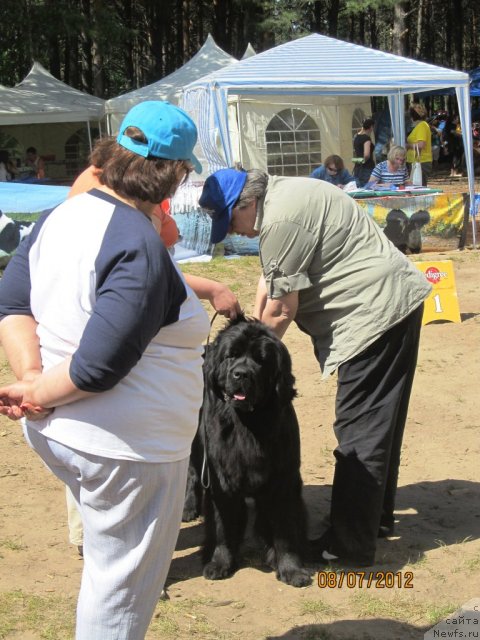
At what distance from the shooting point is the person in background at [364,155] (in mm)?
16672

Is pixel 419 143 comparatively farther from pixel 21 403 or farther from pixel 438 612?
pixel 21 403

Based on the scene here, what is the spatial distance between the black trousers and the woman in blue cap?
1.78m

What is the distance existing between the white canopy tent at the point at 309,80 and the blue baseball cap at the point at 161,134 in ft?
34.4

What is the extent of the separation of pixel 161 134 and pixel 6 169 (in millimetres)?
19113

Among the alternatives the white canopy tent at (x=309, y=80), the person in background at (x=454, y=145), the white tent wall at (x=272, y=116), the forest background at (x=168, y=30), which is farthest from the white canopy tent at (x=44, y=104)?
the person in background at (x=454, y=145)

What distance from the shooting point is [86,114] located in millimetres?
22969

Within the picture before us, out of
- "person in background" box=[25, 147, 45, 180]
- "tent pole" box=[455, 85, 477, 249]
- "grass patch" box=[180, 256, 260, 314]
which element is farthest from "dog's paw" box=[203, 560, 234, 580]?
"person in background" box=[25, 147, 45, 180]

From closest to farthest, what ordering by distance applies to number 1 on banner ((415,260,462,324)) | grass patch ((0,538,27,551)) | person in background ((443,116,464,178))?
grass patch ((0,538,27,551))
number 1 on banner ((415,260,462,324))
person in background ((443,116,464,178))

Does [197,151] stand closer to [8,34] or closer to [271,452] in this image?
[271,452]

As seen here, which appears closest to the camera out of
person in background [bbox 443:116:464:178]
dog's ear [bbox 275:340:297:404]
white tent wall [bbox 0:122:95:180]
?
dog's ear [bbox 275:340:297:404]

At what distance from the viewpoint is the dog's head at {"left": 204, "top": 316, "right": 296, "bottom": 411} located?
361 cm

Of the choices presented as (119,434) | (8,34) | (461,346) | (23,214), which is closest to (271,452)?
(119,434)
